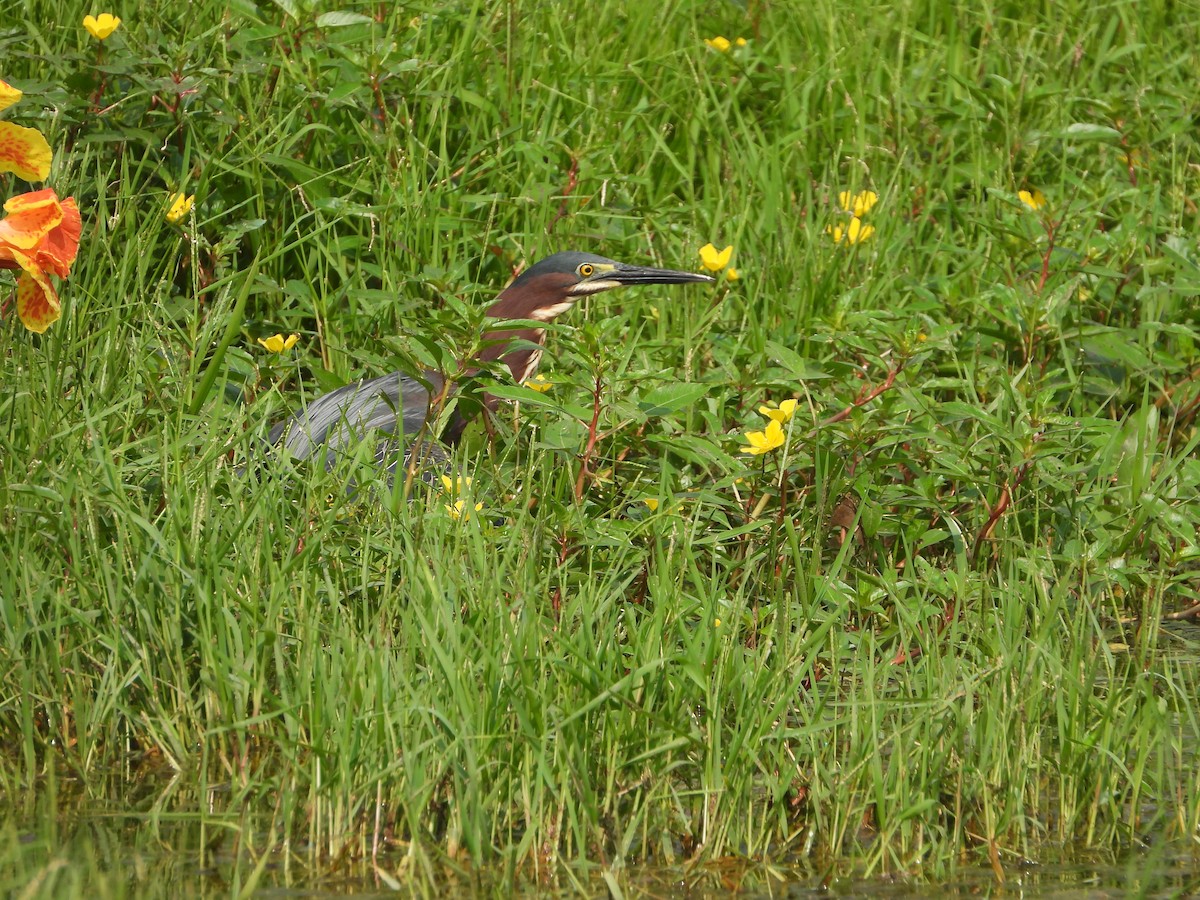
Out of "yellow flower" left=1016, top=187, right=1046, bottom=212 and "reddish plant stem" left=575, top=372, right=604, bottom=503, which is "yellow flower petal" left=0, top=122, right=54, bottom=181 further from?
"yellow flower" left=1016, top=187, right=1046, bottom=212

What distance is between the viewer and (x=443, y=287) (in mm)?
4020

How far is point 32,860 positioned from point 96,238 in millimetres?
2122

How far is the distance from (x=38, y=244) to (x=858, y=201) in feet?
9.19

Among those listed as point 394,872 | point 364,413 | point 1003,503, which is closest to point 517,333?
point 364,413

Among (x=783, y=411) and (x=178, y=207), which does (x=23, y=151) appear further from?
(x=783, y=411)

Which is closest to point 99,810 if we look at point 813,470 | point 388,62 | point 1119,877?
point 1119,877

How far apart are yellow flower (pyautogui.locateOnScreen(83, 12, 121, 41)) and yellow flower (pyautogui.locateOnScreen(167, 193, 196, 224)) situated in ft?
1.50

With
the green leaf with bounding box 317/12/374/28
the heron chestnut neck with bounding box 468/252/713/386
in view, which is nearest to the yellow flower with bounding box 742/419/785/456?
the heron chestnut neck with bounding box 468/252/713/386

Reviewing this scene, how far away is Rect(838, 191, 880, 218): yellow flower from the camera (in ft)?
16.5

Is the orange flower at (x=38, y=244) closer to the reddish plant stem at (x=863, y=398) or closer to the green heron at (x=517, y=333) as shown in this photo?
the green heron at (x=517, y=333)

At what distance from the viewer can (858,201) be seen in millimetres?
5043

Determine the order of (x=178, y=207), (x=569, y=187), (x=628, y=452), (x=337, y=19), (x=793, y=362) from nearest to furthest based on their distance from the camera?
(x=793, y=362) < (x=628, y=452) < (x=178, y=207) < (x=337, y=19) < (x=569, y=187)

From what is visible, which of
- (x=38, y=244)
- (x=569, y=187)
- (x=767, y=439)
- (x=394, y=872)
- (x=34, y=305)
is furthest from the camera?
(x=569, y=187)

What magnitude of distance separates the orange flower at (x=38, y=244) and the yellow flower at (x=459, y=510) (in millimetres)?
816
